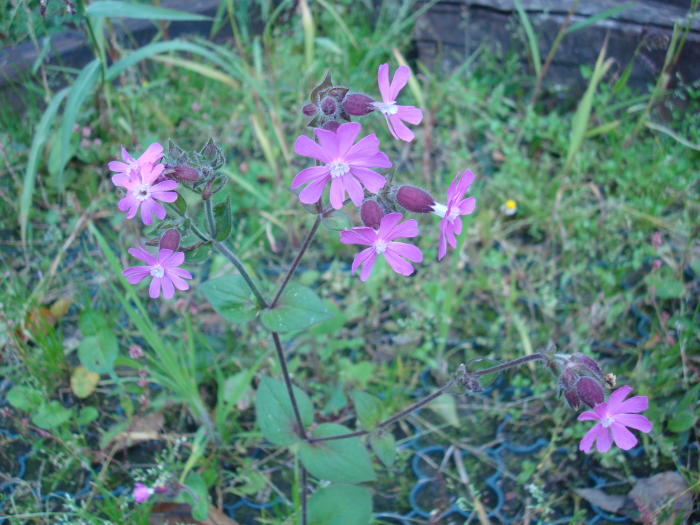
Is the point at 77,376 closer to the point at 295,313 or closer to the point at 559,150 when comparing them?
the point at 295,313

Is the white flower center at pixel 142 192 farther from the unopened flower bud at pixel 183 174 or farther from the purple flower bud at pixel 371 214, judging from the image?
the purple flower bud at pixel 371 214

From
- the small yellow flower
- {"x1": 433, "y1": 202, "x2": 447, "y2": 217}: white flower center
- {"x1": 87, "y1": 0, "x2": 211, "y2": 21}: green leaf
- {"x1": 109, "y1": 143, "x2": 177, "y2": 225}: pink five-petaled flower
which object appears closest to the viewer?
{"x1": 109, "y1": 143, "x2": 177, "y2": 225}: pink five-petaled flower

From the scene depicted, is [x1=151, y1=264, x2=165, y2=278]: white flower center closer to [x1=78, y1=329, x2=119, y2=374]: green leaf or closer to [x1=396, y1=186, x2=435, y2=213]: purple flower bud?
[x1=396, y1=186, x2=435, y2=213]: purple flower bud

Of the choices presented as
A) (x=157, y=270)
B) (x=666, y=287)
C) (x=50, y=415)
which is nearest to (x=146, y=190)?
(x=157, y=270)

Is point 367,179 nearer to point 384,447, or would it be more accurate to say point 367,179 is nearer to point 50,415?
point 384,447

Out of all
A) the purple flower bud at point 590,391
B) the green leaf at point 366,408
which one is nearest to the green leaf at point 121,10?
the green leaf at point 366,408

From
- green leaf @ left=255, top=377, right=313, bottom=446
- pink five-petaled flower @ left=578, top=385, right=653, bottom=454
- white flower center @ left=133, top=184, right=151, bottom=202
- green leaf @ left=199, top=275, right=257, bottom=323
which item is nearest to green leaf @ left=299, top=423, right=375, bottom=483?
green leaf @ left=255, top=377, right=313, bottom=446
